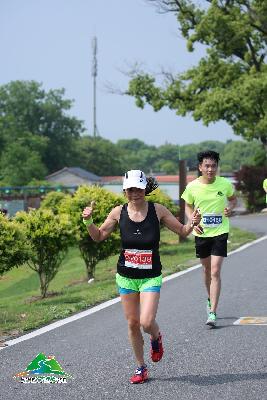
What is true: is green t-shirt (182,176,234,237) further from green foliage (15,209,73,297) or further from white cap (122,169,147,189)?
green foliage (15,209,73,297)

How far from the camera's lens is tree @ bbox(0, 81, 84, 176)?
400 feet

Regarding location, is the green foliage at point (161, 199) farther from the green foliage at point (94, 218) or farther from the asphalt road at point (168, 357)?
Result: the asphalt road at point (168, 357)

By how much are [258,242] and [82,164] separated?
4289 inches

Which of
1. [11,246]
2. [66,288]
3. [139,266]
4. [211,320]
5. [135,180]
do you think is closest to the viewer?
[135,180]

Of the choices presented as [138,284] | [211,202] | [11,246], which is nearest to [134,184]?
[138,284]

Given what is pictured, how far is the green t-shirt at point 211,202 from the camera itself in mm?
9266

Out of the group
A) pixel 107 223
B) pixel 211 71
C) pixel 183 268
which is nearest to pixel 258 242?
pixel 183 268

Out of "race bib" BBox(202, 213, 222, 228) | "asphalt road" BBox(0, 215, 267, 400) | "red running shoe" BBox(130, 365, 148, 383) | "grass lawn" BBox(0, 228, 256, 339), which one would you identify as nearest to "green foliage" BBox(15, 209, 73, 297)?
"grass lawn" BBox(0, 228, 256, 339)

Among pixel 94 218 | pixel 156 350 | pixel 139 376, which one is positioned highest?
pixel 94 218

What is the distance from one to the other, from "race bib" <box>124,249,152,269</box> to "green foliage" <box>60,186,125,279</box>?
9.14m

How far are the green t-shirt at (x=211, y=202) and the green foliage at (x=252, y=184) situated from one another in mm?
33059

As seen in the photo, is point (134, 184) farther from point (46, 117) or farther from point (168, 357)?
point (46, 117)

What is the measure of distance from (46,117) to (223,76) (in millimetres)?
78561

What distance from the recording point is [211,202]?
30.4 ft
